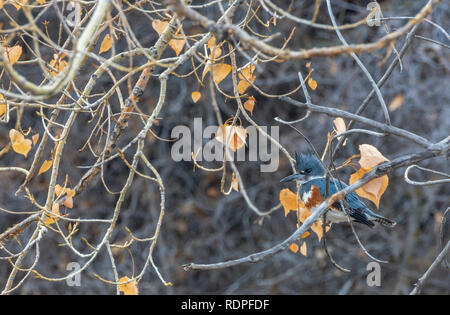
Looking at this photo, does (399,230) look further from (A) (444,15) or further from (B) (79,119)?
(B) (79,119)

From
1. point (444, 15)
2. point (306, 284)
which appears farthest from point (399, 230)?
point (444, 15)

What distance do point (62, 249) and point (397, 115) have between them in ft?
10.5

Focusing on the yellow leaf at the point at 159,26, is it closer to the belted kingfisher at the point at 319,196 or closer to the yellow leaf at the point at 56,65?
the yellow leaf at the point at 56,65

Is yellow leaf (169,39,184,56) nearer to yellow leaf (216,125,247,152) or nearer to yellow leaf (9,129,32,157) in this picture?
yellow leaf (216,125,247,152)

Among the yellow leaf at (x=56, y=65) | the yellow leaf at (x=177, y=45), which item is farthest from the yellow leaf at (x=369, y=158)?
the yellow leaf at (x=56, y=65)

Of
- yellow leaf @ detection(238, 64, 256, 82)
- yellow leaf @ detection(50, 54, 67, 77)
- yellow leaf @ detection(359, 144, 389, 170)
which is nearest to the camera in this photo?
yellow leaf @ detection(359, 144, 389, 170)

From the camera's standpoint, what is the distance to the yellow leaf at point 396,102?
4.64 meters

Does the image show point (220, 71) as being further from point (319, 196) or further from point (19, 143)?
point (319, 196)

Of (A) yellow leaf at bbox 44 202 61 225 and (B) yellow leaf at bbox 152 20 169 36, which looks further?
(B) yellow leaf at bbox 152 20 169 36

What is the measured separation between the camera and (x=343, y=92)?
4809mm

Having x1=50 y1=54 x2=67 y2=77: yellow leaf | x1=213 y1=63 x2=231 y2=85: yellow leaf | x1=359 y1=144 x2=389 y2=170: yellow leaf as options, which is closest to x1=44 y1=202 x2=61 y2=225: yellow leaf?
x1=50 y1=54 x2=67 y2=77: yellow leaf

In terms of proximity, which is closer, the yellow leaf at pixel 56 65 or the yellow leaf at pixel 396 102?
the yellow leaf at pixel 56 65

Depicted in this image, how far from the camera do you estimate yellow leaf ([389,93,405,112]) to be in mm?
4641

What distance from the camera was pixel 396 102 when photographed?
4652 millimetres
